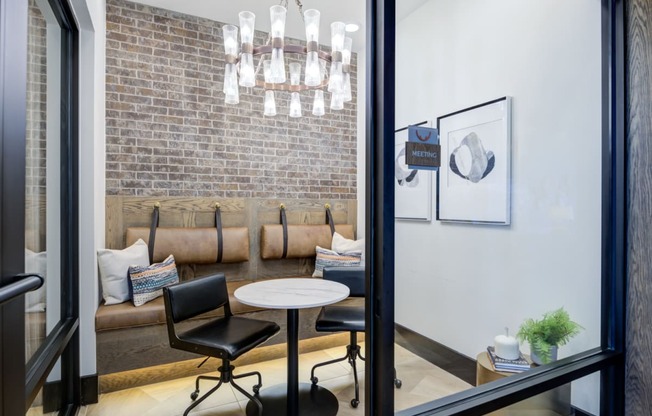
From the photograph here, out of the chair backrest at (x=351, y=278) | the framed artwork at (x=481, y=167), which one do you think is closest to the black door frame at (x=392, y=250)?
the framed artwork at (x=481, y=167)

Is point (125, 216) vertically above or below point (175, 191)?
below

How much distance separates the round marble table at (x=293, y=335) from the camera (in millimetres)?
1976

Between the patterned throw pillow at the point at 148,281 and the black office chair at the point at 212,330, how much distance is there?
0.56 metres

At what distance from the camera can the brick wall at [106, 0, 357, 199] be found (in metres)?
2.98

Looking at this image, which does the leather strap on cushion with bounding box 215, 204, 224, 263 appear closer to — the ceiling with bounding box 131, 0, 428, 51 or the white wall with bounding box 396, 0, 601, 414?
the ceiling with bounding box 131, 0, 428, 51

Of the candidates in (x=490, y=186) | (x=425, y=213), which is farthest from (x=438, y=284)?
(x=490, y=186)

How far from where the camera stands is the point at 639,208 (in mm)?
1584

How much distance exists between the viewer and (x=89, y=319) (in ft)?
7.39

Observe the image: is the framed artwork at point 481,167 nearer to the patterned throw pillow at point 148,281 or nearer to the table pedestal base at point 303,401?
the table pedestal base at point 303,401

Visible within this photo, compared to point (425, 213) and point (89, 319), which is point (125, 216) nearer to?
point (89, 319)

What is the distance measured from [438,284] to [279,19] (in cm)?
170

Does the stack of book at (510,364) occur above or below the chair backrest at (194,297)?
below

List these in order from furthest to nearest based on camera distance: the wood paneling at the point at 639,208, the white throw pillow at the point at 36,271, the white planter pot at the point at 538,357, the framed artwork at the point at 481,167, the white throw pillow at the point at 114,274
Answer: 1. the white throw pillow at the point at 114,274
2. the framed artwork at the point at 481,167
3. the white planter pot at the point at 538,357
4. the wood paneling at the point at 639,208
5. the white throw pillow at the point at 36,271

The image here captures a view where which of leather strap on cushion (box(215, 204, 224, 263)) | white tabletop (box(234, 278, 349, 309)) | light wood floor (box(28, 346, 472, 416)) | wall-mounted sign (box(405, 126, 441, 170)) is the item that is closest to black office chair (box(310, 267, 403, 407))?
light wood floor (box(28, 346, 472, 416))
